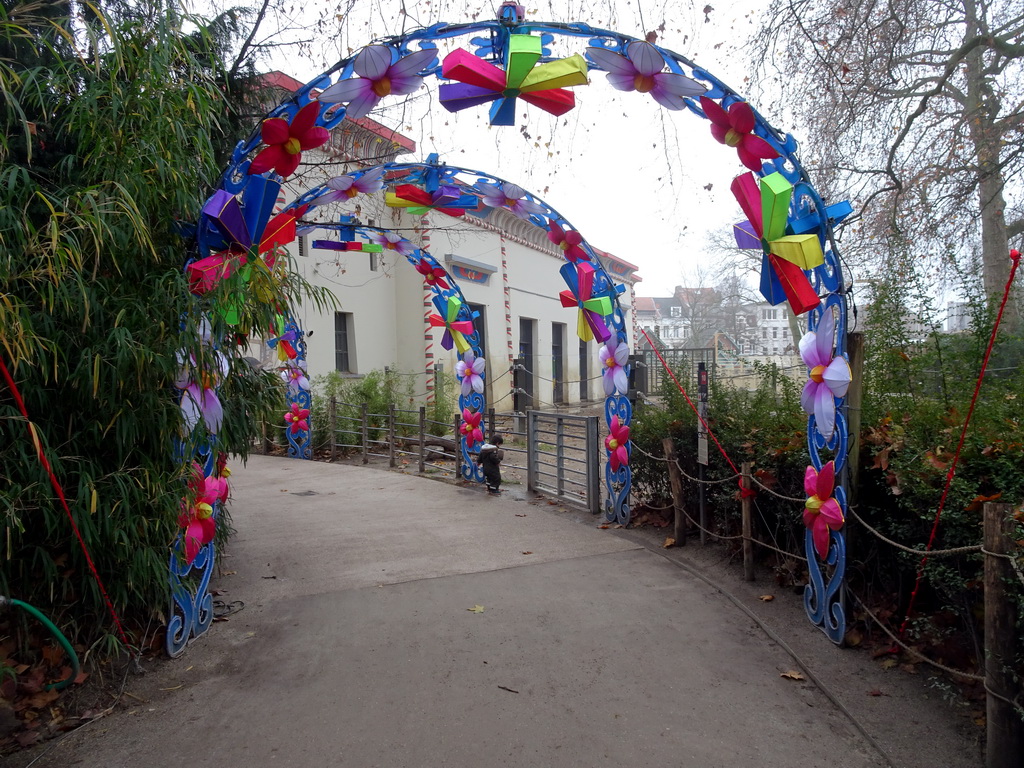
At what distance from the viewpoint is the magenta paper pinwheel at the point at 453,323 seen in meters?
10.3

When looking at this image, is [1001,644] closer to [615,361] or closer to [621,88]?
[621,88]

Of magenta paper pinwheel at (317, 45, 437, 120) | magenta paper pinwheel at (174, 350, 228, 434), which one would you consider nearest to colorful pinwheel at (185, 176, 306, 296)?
magenta paper pinwheel at (174, 350, 228, 434)

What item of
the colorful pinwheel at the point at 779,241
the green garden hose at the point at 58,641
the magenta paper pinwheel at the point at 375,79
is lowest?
the green garden hose at the point at 58,641

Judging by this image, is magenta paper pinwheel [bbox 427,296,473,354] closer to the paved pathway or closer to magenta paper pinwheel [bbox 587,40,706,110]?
the paved pathway

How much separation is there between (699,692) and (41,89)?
4.79 meters

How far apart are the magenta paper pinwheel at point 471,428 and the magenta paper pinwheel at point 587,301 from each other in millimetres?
2798

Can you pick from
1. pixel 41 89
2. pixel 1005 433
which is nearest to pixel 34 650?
pixel 41 89

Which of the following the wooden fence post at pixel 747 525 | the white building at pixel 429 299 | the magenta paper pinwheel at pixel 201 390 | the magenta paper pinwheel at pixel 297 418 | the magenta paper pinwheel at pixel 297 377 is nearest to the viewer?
the magenta paper pinwheel at pixel 201 390

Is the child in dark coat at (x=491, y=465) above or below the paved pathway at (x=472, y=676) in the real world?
above

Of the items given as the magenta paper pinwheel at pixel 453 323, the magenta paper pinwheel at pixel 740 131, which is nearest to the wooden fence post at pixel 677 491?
the magenta paper pinwheel at pixel 740 131

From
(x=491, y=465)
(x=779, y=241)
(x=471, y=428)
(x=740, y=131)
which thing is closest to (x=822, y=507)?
(x=779, y=241)

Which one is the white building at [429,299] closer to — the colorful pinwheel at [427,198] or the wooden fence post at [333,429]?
the wooden fence post at [333,429]

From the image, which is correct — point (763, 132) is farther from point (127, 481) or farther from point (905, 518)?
point (127, 481)

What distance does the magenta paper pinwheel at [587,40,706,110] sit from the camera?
4.29 m
